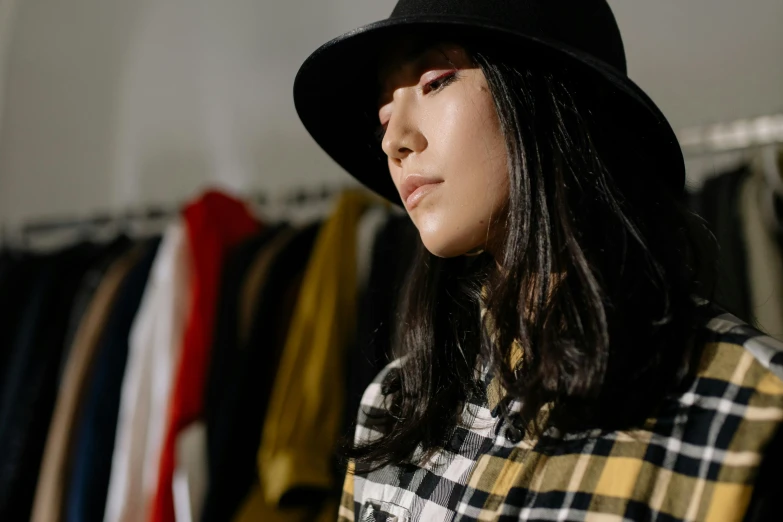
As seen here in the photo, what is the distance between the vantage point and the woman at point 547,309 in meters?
0.56

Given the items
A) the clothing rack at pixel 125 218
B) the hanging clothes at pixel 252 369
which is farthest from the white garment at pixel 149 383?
the clothing rack at pixel 125 218

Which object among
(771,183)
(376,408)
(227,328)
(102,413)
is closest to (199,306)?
(227,328)

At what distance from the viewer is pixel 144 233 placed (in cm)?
205

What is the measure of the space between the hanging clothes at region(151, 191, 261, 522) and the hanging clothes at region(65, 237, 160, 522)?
0.15m

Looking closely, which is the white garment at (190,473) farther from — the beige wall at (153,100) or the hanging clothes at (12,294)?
the beige wall at (153,100)

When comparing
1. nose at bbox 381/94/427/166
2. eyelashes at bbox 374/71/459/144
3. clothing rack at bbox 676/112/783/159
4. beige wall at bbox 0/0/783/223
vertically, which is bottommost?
clothing rack at bbox 676/112/783/159

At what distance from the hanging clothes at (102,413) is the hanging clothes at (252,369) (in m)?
0.26

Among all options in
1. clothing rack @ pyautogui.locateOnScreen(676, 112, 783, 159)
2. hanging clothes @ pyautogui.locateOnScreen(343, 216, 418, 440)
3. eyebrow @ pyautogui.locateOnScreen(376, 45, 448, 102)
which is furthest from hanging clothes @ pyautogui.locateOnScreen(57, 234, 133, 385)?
clothing rack @ pyautogui.locateOnScreen(676, 112, 783, 159)

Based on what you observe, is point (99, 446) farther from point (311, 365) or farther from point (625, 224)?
point (625, 224)

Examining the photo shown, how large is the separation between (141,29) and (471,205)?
185cm

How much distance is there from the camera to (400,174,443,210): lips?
2.22 ft

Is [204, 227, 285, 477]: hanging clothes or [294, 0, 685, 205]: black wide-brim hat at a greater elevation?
[294, 0, 685, 205]: black wide-brim hat

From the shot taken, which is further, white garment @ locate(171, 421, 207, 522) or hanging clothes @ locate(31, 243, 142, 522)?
hanging clothes @ locate(31, 243, 142, 522)

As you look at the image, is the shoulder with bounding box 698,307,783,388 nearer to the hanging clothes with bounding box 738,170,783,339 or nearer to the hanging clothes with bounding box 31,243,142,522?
the hanging clothes with bounding box 738,170,783,339
